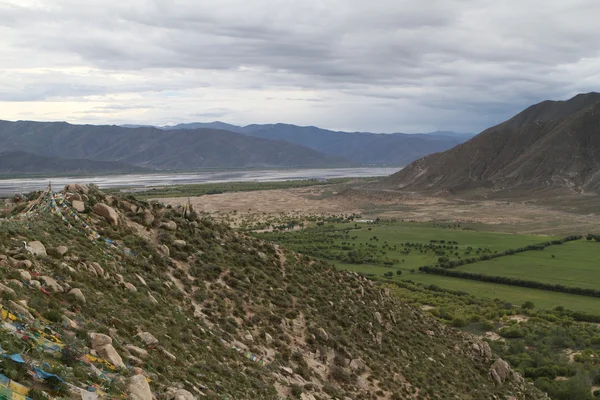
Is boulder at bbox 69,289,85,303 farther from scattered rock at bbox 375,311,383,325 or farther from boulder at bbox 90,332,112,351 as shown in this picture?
scattered rock at bbox 375,311,383,325

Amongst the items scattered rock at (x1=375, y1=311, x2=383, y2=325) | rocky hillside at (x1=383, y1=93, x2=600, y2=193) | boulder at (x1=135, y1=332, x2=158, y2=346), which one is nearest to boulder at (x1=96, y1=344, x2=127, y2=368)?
boulder at (x1=135, y1=332, x2=158, y2=346)


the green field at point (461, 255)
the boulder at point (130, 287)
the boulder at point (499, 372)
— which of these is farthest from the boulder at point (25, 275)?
the green field at point (461, 255)

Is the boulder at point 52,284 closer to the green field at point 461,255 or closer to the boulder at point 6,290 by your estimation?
the boulder at point 6,290

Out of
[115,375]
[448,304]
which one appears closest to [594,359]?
[448,304]

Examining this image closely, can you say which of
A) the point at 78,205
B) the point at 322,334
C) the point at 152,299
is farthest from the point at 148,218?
the point at 322,334

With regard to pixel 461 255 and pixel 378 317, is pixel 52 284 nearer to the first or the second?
pixel 378 317

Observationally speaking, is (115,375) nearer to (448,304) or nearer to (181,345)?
(181,345)

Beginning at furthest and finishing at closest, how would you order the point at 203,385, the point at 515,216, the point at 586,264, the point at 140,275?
the point at 515,216 → the point at 586,264 → the point at 140,275 → the point at 203,385
